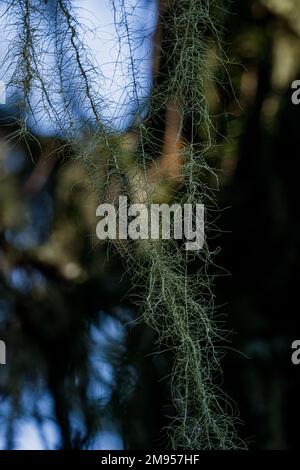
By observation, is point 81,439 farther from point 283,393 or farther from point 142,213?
point 142,213

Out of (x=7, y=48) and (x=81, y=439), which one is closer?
(x=7, y=48)

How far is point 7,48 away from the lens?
636 mm

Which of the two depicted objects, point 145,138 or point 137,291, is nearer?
point 145,138

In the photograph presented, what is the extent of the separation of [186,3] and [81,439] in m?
0.55

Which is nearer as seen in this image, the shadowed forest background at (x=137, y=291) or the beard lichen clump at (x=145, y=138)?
the beard lichen clump at (x=145, y=138)

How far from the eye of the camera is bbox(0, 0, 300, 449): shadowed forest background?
87 cm

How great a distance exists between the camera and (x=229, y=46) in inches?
33.0

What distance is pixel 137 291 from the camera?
0.88m

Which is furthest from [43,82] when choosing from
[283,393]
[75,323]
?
[283,393]

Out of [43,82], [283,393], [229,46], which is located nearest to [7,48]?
[43,82]

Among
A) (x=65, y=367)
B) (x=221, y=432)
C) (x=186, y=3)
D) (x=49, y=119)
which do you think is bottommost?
(x=221, y=432)

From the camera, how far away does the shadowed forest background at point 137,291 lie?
87cm

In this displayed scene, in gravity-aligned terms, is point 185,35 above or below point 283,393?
above

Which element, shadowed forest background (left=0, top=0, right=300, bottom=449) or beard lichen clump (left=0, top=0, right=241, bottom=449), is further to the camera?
shadowed forest background (left=0, top=0, right=300, bottom=449)
